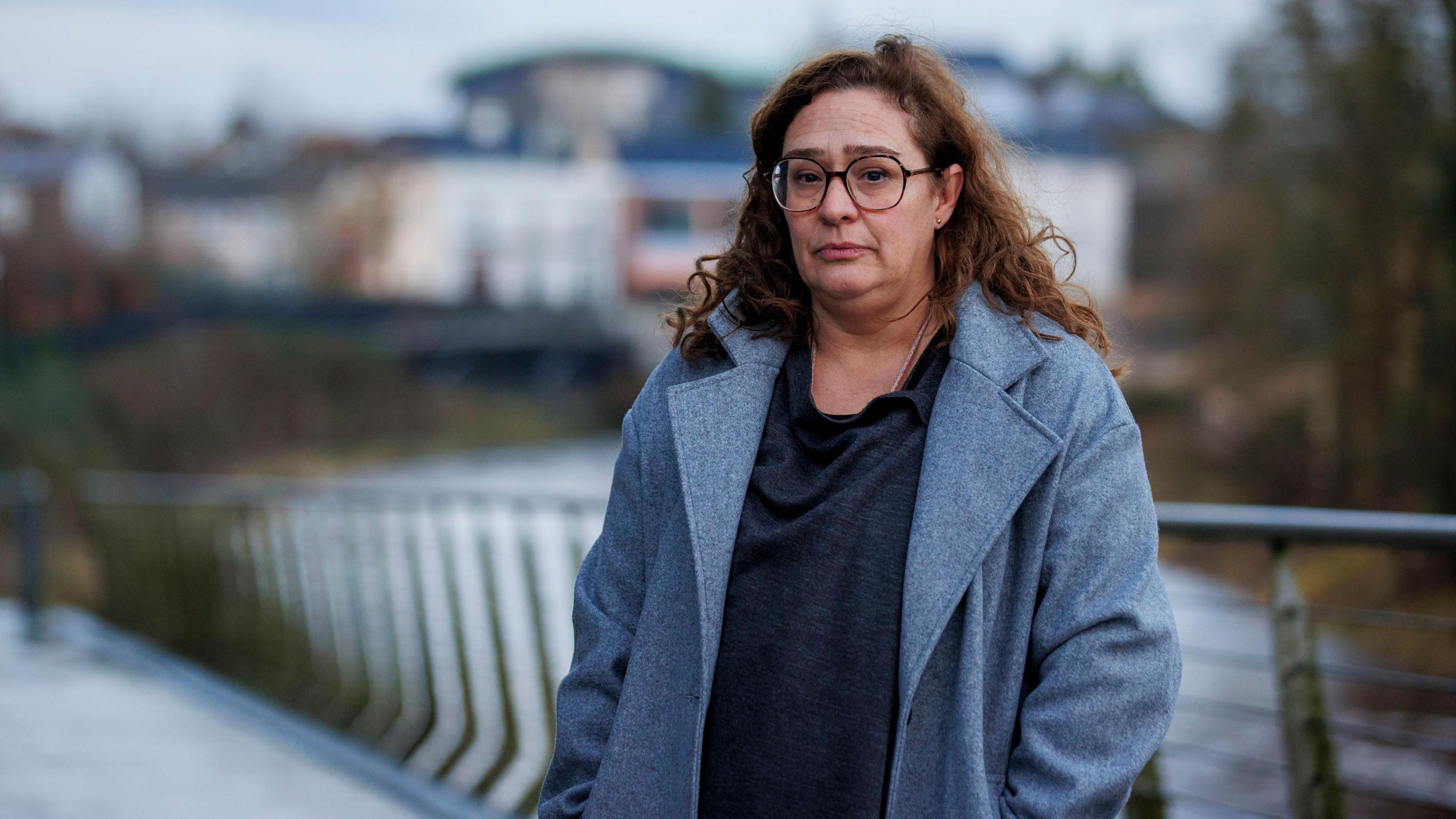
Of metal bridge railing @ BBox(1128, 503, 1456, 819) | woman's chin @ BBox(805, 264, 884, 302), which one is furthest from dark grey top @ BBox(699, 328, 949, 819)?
metal bridge railing @ BBox(1128, 503, 1456, 819)

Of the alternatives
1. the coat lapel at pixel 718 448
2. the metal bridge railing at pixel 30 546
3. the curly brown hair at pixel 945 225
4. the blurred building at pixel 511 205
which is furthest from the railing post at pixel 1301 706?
the blurred building at pixel 511 205

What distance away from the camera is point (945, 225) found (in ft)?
6.08

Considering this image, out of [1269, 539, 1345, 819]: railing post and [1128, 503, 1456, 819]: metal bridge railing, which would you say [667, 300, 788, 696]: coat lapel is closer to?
[1128, 503, 1456, 819]: metal bridge railing

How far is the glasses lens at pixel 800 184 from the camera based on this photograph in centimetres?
178

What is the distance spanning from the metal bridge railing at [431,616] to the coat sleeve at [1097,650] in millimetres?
905

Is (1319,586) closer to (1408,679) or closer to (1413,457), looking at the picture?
(1413,457)

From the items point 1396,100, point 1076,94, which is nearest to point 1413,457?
point 1396,100

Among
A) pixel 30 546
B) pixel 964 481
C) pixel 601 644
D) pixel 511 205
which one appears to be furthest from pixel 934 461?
pixel 511 205

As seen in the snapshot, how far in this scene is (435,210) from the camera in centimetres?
5059

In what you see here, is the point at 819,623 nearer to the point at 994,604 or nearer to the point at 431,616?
the point at 994,604

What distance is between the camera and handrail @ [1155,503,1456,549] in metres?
2.26

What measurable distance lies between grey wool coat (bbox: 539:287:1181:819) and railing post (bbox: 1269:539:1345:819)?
1.05m

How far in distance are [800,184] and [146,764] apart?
392 centimetres

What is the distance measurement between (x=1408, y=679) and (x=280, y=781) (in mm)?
3452
